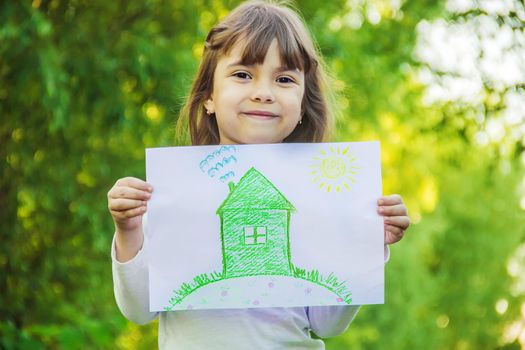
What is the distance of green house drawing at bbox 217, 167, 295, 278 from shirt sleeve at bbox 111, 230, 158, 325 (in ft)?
0.71

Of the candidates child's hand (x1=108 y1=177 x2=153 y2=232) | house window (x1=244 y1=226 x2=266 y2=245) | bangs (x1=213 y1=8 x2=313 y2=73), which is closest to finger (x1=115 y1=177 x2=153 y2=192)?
child's hand (x1=108 y1=177 x2=153 y2=232)

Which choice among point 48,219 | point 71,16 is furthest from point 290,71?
point 48,219

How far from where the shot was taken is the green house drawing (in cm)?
233

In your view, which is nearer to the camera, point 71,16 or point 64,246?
point 71,16

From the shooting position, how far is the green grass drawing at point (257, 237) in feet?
7.63

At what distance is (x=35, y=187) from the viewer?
5.79 m

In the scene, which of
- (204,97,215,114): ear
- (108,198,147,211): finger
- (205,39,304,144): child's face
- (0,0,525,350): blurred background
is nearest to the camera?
(108,198,147,211): finger

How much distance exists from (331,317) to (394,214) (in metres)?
0.35

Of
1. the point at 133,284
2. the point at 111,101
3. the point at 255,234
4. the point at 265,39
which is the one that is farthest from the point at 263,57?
the point at 111,101

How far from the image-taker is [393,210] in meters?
2.31

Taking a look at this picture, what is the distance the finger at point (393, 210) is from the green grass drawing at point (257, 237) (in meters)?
0.21

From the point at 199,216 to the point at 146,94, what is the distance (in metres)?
3.45

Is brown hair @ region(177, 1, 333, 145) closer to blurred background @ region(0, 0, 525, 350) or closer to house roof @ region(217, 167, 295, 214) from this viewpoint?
house roof @ region(217, 167, 295, 214)

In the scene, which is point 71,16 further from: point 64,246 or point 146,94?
point 64,246
